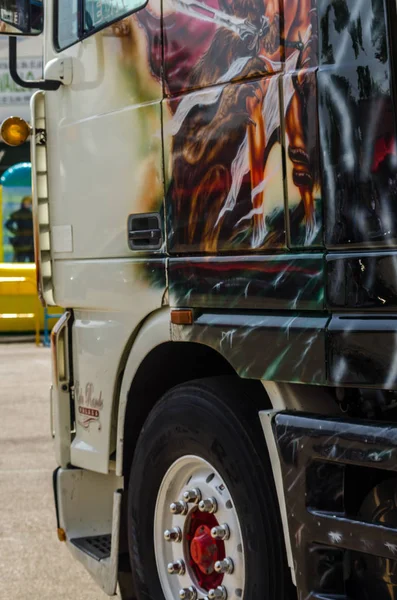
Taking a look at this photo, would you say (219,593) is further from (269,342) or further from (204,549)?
(269,342)

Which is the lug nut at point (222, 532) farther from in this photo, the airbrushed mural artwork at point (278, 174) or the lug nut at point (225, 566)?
the airbrushed mural artwork at point (278, 174)

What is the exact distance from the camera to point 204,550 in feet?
11.7

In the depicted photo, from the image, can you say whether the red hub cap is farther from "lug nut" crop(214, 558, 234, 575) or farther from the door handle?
the door handle

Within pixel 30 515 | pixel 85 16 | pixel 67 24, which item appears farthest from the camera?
pixel 30 515

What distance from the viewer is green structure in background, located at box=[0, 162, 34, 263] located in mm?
22906

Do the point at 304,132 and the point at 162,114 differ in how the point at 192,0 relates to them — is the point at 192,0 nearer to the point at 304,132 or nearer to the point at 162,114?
the point at 162,114

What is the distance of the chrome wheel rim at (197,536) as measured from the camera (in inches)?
135

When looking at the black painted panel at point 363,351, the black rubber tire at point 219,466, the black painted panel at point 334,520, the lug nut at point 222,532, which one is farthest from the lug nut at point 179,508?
the black painted panel at point 363,351

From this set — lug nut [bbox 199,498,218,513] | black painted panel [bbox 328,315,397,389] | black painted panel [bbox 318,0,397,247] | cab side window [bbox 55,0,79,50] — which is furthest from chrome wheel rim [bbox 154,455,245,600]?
cab side window [bbox 55,0,79,50]

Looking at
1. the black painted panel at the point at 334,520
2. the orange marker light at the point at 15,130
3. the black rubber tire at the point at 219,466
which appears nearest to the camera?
the black painted panel at the point at 334,520

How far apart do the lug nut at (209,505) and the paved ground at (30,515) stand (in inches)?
64.1

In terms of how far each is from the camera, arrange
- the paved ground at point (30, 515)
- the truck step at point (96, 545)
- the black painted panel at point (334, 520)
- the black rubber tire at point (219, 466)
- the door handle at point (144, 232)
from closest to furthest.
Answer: the black painted panel at point (334, 520) < the black rubber tire at point (219, 466) < the door handle at point (144, 232) < the truck step at point (96, 545) < the paved ground at point (30, 515)

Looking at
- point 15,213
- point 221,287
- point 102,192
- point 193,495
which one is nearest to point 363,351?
point 221,287

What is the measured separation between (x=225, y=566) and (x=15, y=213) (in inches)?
791
